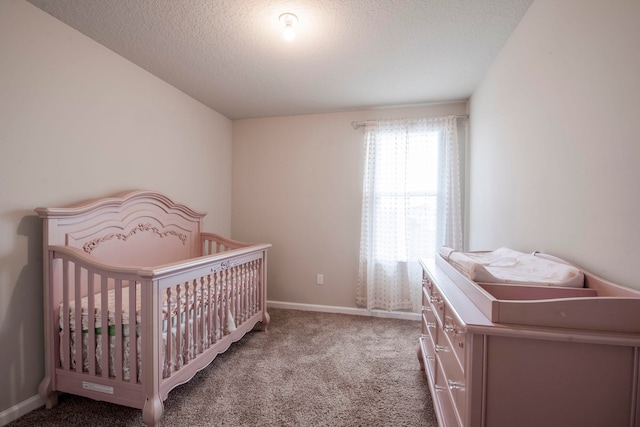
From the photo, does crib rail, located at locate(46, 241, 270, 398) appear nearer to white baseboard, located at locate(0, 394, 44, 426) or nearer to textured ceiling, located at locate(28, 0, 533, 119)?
white baseboard, located at locate(0, 394, 44, 426)

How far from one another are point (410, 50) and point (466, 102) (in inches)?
46.9

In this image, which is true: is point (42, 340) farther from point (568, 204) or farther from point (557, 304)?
point (568, 204)

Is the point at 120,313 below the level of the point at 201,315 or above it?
above

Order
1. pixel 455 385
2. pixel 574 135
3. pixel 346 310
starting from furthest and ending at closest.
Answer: pixel 346 310 < pixel 574 135 < pixel 455 385

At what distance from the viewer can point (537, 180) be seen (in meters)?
1.39

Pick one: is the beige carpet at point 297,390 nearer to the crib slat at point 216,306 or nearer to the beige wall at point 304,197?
the crib slat at point 216,306

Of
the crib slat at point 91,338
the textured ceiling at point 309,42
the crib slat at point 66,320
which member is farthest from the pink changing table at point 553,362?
the crib slat at point 66,320

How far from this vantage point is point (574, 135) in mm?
1105

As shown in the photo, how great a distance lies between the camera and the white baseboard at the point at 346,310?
287 cm

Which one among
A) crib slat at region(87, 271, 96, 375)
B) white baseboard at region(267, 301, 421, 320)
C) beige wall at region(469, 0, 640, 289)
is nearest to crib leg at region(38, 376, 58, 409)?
crib slat at region(87, 271, 96, 375)

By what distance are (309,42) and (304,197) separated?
1.65 m

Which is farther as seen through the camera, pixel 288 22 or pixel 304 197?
pixel 304 197

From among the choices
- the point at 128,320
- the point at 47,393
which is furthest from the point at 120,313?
the point at 47,393

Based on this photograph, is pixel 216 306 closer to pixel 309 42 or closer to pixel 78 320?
A: pixel 78 320
